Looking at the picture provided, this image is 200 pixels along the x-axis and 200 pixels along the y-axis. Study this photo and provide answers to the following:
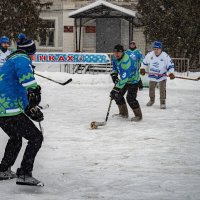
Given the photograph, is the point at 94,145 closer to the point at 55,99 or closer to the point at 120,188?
the point at 120,188

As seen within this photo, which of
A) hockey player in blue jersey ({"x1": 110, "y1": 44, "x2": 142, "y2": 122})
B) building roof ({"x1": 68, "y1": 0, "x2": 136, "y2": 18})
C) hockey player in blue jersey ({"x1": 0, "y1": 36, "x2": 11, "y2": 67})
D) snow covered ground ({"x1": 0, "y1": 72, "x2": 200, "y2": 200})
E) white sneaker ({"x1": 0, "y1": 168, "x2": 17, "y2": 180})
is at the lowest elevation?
snow covered ground ({"x1": 0, "y1": 72, "x2": 200, "y2": 200})

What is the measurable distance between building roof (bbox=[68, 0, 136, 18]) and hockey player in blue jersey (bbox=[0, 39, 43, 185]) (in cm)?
1997

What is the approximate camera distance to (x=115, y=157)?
671 centimetres

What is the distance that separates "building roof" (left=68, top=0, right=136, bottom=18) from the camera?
2469 cm

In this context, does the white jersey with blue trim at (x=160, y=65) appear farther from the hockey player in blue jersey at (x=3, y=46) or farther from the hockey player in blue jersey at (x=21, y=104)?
the hockey player in blue jersey at (x=21, y=104)

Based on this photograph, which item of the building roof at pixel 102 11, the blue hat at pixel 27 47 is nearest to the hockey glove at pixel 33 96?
the blue hat at pixel 27 47

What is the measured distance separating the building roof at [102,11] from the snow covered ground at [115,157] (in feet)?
43.4

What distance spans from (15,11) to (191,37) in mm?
9180

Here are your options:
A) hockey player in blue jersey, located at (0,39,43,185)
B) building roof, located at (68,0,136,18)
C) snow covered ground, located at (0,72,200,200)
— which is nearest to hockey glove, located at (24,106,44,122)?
hockey player in blue jersey, located at (0,39,43,185)

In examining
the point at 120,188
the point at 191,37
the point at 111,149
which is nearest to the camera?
the point at 120,188

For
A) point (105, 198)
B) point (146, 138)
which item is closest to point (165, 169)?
point (105, 198)

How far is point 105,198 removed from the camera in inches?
193

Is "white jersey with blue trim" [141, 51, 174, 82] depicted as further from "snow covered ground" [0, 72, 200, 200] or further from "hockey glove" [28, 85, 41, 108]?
"hockey glove" [28, 85, 41, 108]

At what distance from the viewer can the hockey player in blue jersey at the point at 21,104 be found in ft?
16.2
